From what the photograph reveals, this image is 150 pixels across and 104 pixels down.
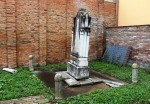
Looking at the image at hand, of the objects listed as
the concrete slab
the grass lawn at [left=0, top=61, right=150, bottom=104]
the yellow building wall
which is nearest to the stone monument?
the concrete slab

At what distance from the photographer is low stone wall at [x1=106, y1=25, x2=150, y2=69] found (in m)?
10.8

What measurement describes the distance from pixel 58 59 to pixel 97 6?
442cm

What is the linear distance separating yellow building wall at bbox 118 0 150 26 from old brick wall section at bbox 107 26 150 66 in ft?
5.42

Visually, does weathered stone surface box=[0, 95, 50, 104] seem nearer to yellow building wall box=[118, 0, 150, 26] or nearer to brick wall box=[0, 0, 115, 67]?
brick wall box=[0, 0, 115, 67]

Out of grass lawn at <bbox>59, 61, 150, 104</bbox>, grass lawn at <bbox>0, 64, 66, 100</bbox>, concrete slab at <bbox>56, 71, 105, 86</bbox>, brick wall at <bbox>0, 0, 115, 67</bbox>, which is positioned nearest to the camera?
grass lawn at <bbox>59, 61, 150, 104</bbox>

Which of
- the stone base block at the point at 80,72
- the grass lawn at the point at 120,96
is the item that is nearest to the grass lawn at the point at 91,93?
the grass lawn at the point at 120,96

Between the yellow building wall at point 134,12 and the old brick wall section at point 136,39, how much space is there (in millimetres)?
1653

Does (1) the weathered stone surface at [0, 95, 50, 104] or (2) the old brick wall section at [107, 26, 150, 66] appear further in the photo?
(2) the old brick wall section at [107, 26, 150, 66]

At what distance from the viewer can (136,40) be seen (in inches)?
452

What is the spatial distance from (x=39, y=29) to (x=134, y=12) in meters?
6.46

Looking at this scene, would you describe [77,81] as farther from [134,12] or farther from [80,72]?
[134,12]

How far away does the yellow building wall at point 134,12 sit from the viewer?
12758 millimetres

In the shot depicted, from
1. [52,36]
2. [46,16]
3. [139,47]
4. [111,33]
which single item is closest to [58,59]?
[52,36]

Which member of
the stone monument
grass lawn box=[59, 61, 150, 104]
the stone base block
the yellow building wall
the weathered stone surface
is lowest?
the weathered stone surface
